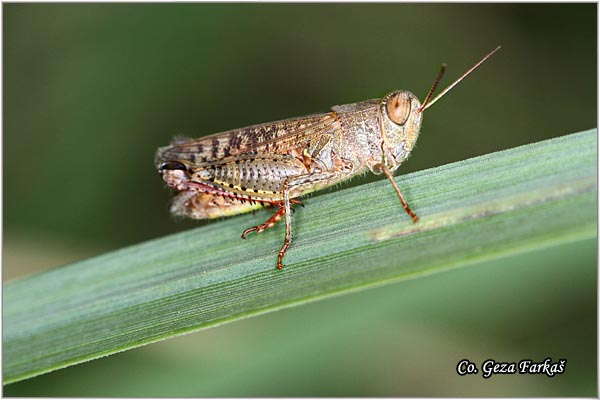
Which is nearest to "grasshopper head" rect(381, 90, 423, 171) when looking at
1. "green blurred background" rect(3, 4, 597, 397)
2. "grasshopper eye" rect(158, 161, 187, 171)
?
"green blurred background" rect(3, 4, 597, 397)

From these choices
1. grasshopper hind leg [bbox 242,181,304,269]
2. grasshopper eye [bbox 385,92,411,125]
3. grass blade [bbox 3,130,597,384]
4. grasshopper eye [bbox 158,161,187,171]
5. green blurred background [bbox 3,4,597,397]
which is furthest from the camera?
green blurred background [bbox 3,4,597,397]

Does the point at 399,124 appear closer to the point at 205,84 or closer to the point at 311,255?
the point at 311,255

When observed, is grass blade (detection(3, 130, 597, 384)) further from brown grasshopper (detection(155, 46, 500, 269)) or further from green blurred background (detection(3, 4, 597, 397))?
green blurred background (detection(3, 4, 597, 397))

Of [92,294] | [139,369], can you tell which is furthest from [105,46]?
[139,369]

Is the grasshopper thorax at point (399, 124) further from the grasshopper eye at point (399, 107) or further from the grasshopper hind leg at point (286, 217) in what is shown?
the grasshopper hind leg at point (286, 217)

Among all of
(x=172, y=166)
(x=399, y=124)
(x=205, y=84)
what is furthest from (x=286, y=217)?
(x=205, y=84)

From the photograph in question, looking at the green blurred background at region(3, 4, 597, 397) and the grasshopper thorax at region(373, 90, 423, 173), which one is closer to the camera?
the grasshopper thorax at region(373, 90, 423, 173)

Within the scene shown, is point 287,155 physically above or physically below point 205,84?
below
